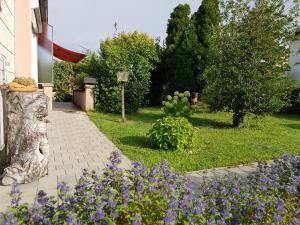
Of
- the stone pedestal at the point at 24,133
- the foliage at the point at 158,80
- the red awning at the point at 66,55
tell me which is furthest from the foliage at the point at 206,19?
the stone pedestal at the point at 24,133

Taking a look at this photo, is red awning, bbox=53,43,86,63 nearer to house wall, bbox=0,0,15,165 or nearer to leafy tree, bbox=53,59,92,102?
leafy tree, bbox=53,59,92,102

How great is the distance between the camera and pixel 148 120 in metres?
11.0

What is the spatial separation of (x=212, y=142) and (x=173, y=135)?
147cm

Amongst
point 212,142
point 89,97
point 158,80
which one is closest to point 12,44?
point 212,142

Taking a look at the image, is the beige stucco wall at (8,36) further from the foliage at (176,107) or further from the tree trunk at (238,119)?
the tree trunk at (238,119)

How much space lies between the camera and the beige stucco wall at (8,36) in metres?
5.25

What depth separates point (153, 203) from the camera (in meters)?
2.43

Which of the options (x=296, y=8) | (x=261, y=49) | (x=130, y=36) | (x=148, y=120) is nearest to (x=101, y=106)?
(x=148, y=120)

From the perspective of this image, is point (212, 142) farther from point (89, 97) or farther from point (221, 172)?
point (89, 97)

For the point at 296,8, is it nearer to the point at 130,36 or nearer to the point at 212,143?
the point at 212,143

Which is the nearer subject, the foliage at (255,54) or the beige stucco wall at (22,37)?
the beige stucco wall at (22,37)

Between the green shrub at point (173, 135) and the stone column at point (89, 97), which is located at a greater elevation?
the stone column at point (89, 97)

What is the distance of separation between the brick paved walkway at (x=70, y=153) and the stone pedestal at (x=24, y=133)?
21 centimetres

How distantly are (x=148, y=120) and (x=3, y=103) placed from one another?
6561mm
